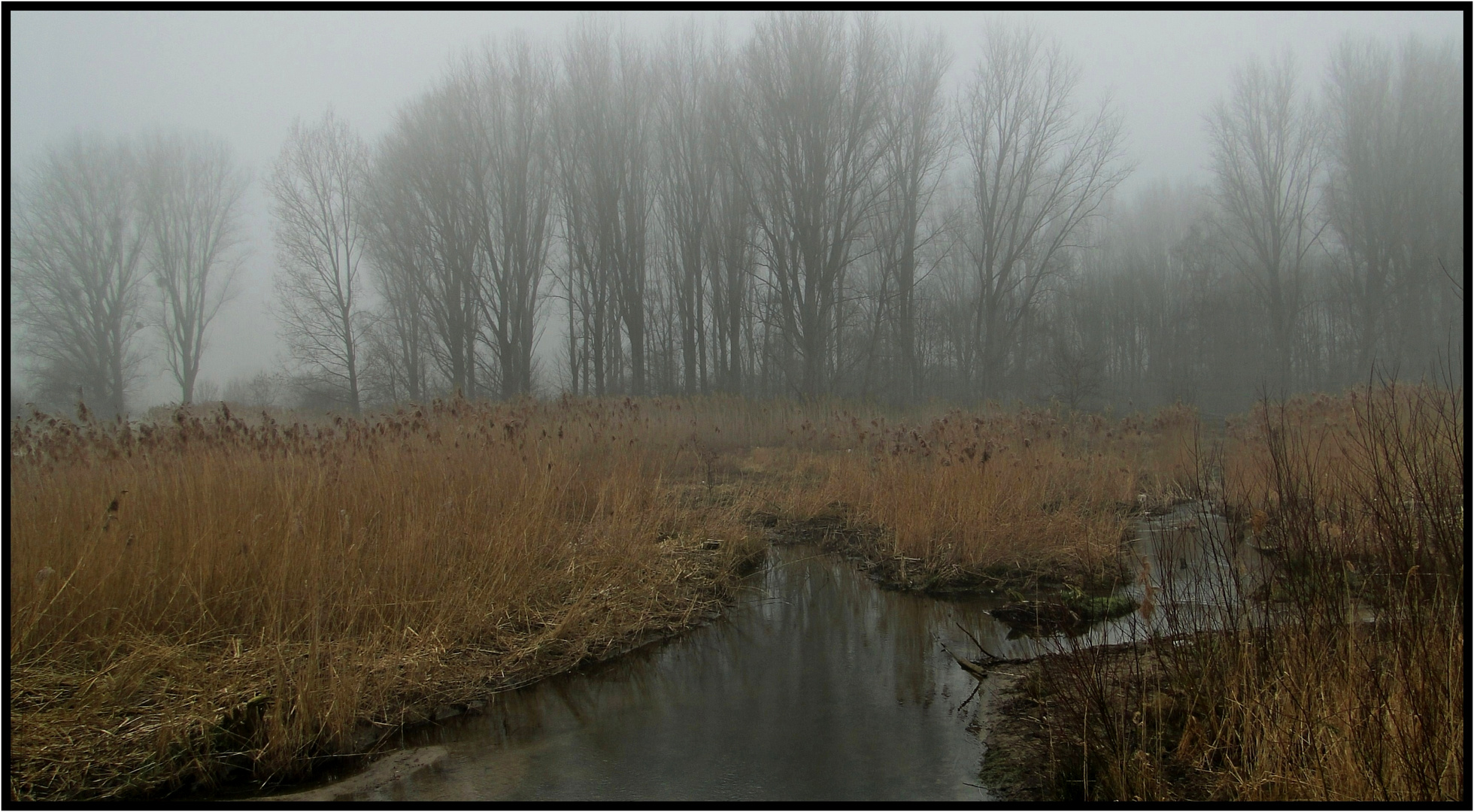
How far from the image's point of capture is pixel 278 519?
4.28 m

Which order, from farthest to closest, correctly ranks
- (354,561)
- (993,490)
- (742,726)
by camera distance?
(993,490) < (354,561) < (742,726)

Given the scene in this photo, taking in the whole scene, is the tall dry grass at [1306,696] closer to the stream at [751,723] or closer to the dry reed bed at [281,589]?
the stream at [751,723]

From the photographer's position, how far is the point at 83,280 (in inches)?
511

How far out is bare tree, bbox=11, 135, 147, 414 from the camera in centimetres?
1020

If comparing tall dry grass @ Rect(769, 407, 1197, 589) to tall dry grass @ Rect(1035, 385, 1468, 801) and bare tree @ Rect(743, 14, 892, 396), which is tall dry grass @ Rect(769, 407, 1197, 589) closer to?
tall dry grass @ Rect(1035, 385, 1468, 801)

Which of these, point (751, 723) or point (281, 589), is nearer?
point (751, 723)

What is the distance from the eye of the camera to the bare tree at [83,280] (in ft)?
33.5

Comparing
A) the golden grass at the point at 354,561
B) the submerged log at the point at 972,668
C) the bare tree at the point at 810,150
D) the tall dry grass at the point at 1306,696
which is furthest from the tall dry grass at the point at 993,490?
the bare tree at the point at 810,150

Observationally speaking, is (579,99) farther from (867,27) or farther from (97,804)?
(97,804)

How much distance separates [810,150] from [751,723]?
1606 centimetres

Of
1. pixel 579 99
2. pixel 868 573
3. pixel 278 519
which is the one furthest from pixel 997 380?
pixel 278 519

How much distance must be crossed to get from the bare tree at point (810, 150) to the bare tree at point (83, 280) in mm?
12636

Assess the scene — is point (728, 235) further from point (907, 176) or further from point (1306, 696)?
point (1306, 696)

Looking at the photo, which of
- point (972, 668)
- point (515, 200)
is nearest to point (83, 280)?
point (515, 200)
